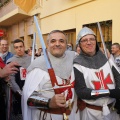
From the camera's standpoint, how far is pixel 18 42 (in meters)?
4.14

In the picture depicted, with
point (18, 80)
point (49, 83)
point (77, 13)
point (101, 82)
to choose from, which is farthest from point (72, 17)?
point (49, 83)

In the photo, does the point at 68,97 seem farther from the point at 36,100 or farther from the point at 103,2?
the point at 103,2

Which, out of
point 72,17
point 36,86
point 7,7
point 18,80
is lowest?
point 18,80

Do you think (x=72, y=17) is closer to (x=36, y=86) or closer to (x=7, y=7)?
(x=36, y=86)

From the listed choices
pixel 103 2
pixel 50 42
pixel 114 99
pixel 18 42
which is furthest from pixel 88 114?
pixel 103 2

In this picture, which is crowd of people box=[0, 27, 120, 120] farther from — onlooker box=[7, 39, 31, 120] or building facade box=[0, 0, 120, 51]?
building facade box=[0, 0, 120, 51]

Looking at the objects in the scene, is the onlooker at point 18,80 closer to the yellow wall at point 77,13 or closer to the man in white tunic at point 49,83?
the man in white tunic at point 49,83

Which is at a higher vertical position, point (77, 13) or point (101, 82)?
point (77, 13)

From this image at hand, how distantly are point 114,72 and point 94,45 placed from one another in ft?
1.17

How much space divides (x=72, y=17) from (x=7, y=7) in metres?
7.59

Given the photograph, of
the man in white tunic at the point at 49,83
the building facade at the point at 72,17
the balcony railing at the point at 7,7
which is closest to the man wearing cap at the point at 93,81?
the man in white tunic at the point at 49,83

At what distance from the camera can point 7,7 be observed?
1507 centimetres

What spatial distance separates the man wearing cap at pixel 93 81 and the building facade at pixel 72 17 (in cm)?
254

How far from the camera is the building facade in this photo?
7.02 m
